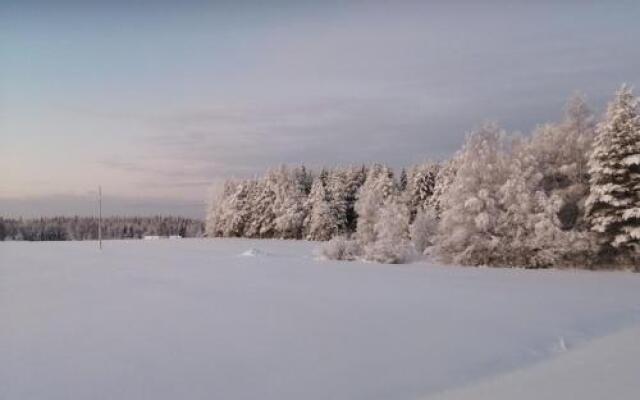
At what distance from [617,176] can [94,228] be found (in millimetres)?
142453

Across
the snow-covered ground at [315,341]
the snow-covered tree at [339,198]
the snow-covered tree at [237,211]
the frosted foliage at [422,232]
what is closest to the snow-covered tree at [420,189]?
the snow-covered tree at [339,198]

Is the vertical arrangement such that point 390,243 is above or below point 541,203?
below

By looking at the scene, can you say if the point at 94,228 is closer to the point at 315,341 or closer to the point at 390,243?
the point at 390,243

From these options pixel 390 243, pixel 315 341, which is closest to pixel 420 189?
pixel 390 243

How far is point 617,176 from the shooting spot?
27578mm

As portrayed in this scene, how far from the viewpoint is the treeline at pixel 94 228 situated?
4887 inches

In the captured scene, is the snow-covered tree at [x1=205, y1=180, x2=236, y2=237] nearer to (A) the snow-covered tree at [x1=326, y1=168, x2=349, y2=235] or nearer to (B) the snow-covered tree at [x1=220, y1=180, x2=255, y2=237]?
(B) the snow-covered tree at [x1=220, y1=180, x2=255, y2=237]

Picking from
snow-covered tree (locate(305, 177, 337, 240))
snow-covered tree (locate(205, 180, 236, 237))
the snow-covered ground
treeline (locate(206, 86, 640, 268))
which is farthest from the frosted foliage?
snow-covered tree (locate(205, 180, 236, 237))

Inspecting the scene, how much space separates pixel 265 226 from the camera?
74938 mm

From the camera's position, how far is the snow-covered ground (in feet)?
26.1

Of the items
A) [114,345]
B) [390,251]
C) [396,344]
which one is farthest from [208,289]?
[390,251]

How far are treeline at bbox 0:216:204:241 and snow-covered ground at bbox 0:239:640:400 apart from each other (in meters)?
103

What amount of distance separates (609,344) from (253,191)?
6946 centimetres

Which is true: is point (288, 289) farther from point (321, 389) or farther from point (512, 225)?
point (512, 225)
